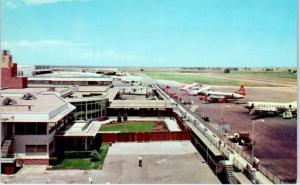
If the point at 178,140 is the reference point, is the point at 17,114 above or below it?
above

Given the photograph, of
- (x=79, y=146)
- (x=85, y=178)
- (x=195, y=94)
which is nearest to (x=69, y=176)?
(x=85, y=178)

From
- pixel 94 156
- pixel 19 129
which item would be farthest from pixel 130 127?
pixel 19 129

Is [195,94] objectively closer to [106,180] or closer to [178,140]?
[178,140]

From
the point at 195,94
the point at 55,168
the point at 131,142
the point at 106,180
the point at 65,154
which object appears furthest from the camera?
the point at 195,94

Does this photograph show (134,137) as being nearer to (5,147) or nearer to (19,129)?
(19,129)

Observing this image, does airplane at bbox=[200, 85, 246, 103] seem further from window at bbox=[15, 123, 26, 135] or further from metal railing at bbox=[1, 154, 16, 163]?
metal railing at bbox=[1, 154, 16, 163]

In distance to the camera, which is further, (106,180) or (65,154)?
(65,154)

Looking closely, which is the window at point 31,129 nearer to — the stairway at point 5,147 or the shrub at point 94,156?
the stairway at point 5,147
